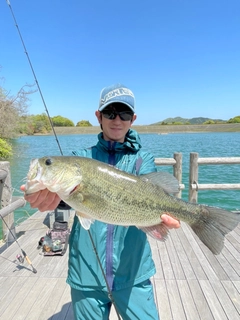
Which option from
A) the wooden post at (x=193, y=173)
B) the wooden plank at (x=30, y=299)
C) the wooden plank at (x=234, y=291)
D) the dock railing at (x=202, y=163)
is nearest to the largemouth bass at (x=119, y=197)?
the wooden plank at (x=234, y=291)

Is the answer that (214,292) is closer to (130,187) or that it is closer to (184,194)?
(130,187)

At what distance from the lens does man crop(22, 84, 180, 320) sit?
6.20 feet

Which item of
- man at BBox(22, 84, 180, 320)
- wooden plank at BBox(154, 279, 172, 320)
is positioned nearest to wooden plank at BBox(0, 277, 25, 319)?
man at BBox(22, 84, 180, 320)

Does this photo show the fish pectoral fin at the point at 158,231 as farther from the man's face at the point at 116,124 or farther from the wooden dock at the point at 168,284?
the wooden dock at the point at 168,284

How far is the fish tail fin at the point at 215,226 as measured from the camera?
6.15ft

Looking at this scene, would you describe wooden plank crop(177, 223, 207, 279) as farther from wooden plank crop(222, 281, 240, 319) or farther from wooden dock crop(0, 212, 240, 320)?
wooden plank crop(222, 281, 240, 319)

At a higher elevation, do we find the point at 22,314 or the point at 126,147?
the point at 126,147

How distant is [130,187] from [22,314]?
7.86ft

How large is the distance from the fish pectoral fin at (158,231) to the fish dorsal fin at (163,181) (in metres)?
0.28

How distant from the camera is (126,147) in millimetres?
2092

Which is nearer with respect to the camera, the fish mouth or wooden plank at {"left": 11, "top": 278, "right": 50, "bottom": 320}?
the fish mouth

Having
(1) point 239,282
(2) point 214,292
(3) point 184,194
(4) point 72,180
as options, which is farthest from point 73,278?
(3) point 184,194

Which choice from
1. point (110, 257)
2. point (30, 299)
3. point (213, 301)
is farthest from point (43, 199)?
point (213, 301)

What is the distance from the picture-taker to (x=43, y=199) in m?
1.83
